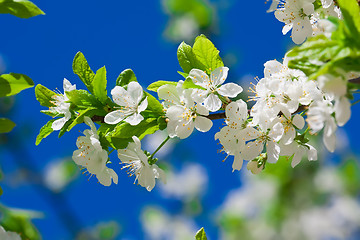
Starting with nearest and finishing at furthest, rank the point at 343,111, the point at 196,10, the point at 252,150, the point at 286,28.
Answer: the point at 343,111, the point at 252,150, the point at 286,28, the point at 196,10

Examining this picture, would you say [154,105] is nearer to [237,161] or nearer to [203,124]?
[203,124]

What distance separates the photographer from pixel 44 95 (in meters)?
1.26

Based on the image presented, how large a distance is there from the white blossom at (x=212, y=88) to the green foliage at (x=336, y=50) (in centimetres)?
26

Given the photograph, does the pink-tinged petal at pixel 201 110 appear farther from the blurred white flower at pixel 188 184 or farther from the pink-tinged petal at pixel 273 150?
the blurred white flower at pixel 188 184

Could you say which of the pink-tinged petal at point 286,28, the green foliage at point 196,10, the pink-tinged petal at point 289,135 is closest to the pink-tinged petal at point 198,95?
the pink-tinged petal at point 289,135

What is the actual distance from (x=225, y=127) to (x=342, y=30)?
38 cm

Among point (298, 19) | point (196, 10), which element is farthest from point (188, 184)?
point (298, 19)

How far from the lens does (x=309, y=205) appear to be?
379cm

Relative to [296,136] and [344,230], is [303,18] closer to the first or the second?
[296,136]

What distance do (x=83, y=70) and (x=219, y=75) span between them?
Result: 380mm

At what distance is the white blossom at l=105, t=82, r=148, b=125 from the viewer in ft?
3.71

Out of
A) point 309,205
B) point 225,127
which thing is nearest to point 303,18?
point 225,127

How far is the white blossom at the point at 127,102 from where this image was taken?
1130mm

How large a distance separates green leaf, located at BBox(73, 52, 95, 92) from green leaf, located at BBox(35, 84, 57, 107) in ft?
0.38
